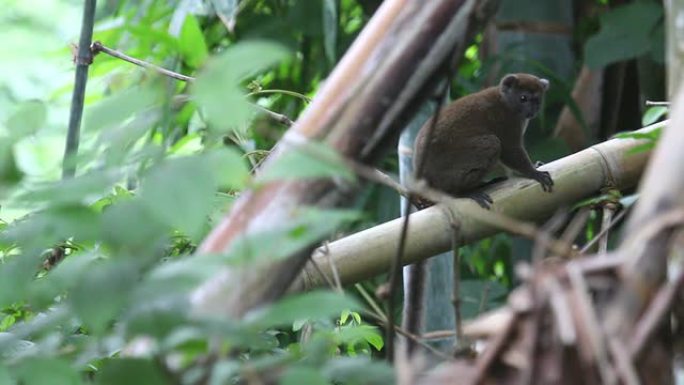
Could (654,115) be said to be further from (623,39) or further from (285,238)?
(623,39)

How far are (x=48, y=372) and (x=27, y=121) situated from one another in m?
0.26

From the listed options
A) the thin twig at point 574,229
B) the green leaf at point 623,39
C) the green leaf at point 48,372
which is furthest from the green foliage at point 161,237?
the green leaf at point 623,39

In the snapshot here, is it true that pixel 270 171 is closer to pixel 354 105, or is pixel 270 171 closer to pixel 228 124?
pixel 228 124

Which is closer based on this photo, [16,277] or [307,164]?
[307,164]

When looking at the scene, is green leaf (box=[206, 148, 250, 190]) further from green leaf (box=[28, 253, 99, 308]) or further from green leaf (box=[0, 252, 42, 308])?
green leaf (box=[0, 252, 42, 308])

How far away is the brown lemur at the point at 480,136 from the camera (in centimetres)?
378

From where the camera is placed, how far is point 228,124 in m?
0.98

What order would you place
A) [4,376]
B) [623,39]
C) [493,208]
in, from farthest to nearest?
Answer: [623,39], [493,208], [4,376]

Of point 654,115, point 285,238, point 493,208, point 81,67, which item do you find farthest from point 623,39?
point 285,238

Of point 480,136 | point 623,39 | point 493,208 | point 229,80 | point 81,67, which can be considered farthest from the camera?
point 623,39

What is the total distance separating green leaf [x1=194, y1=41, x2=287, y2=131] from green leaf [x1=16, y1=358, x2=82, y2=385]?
0.31 metres

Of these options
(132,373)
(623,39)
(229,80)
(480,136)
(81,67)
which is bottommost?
(480,136)

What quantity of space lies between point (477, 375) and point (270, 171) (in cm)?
27

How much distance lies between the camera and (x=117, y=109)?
1.08 meters
